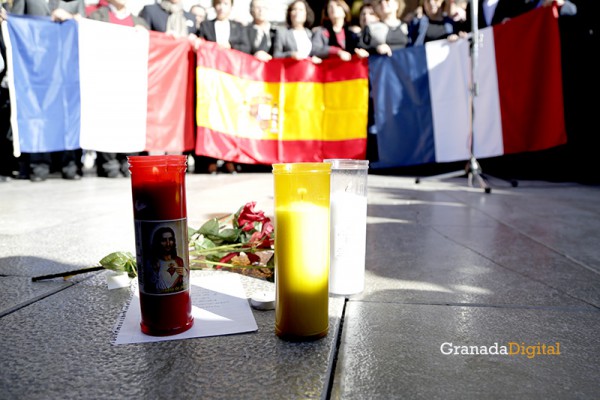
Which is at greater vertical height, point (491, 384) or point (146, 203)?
point (146, 203)

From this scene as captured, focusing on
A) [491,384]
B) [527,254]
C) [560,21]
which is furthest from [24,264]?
[560,21]

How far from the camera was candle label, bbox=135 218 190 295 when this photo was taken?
2.69 feet

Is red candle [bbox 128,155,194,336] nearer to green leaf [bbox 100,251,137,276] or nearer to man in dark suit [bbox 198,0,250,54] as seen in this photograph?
green leaf [bbox 100,251,137,276]

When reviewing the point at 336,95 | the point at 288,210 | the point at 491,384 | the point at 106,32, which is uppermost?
the point at 106,32

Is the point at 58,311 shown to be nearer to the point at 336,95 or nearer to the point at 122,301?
the point at 122,301

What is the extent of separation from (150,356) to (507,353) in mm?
657

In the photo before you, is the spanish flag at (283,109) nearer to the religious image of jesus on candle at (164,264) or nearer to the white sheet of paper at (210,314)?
the white sheet of paper at (210,314)

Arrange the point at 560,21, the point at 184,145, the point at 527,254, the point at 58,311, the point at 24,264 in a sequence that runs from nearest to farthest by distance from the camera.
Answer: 1. the point at 58,311
2. the point at 24,264
3. the point at 527,254
4. the point at 560,21
5. the point at 184,145

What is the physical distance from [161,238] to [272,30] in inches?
226

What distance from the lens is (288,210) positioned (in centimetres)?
83

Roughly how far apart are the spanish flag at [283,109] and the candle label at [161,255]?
4363mm

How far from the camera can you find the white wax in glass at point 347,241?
42.3 inches

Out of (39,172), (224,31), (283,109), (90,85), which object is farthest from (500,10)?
(39,172)

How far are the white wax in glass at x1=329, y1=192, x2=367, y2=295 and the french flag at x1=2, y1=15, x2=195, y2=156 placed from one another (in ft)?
13.0
